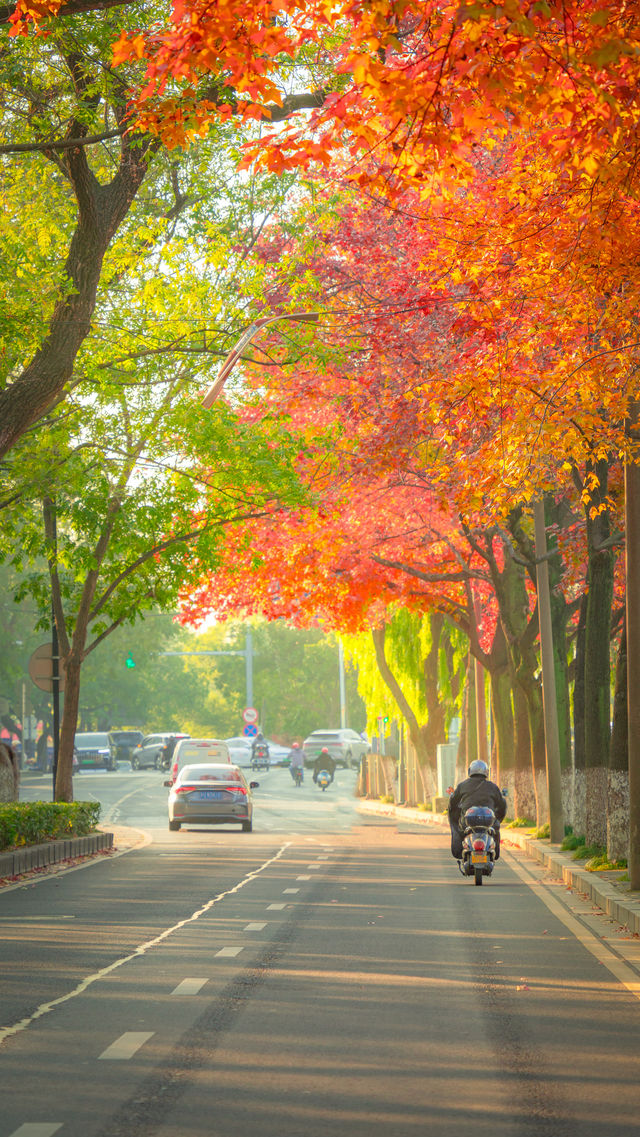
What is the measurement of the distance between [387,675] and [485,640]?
9.66 ft

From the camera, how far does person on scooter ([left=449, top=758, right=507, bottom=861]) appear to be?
59.7 feet

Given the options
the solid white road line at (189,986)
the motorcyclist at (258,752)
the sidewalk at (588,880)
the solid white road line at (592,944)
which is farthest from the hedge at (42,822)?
the motorcyclist at (258,752)

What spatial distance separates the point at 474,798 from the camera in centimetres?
1817

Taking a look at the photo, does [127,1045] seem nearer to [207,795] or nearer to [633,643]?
[633,643]

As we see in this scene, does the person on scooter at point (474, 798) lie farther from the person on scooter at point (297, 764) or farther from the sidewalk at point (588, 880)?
the person on scooter at point (297, 764)

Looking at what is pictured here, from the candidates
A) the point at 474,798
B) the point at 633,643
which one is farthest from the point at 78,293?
the point at 474,798

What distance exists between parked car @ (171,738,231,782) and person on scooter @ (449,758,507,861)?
17.2 meters

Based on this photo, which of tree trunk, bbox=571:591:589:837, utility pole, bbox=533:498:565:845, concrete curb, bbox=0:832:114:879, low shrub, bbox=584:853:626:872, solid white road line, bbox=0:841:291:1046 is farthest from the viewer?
utility pole, bbox=533:498:565:845

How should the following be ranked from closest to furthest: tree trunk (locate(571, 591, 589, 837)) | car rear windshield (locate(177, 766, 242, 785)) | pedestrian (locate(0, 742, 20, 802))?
tree trunk (locate(571, 591, 589, 837)), pedestrian (locate(0, 742, 20, 802)), car rear windshield (locate(177, 766, 242, 785))

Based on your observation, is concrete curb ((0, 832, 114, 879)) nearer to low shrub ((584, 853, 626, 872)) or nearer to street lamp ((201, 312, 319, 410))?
street lamp ((201, 312, 319, 410))

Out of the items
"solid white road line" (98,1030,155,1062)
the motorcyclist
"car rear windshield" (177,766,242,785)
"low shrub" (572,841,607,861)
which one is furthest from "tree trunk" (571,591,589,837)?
the motorcyclist

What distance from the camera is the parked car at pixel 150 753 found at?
76.6 meters

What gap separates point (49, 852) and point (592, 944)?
427 inches

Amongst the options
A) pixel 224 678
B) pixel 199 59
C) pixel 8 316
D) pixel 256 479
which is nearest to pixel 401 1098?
pixel 199 59
